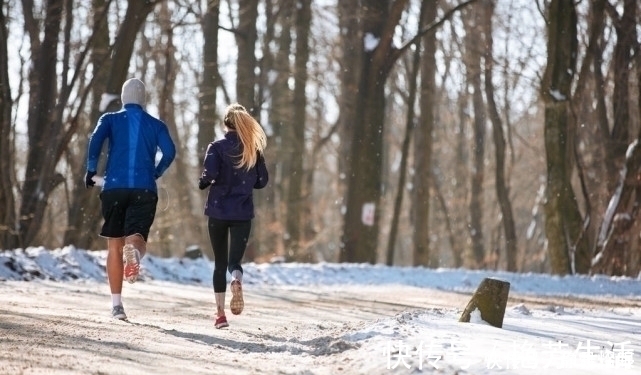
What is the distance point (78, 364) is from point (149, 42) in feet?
93.0

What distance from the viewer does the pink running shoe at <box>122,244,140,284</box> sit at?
31.4 feet

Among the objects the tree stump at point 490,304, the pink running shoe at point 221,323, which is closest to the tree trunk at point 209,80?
the pink running shoe at point 221,323

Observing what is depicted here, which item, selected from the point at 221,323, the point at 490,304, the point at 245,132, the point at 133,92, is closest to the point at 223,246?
the point at 221,323

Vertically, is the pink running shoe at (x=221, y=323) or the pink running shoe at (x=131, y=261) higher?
the pink running shoe at (x=131, y=261)

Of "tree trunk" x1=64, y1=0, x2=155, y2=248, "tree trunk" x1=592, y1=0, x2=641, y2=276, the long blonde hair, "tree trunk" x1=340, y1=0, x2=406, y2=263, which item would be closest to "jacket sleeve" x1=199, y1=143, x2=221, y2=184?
the long blonde hair

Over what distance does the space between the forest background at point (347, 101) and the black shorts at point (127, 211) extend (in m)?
9.96

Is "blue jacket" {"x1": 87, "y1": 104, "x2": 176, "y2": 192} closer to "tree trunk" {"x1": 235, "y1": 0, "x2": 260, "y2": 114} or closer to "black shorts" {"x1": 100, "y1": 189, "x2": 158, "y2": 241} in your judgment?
"black shorts" {"x1": 100, "y1": 189, "x2": 158, "y2": 241}

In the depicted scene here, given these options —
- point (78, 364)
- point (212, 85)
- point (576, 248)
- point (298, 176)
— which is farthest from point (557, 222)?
point (78, 364)

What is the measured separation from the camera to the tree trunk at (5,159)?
63.4 feet

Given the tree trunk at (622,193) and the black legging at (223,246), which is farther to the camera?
the tree trunk at (622,193)

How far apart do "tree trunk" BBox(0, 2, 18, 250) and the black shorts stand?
9.87 m

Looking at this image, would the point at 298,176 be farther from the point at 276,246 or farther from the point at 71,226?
the point at 71,226

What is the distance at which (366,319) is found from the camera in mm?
11906

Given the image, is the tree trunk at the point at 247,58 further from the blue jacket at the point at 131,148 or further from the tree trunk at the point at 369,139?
the blue jacket at the point at 131,148
